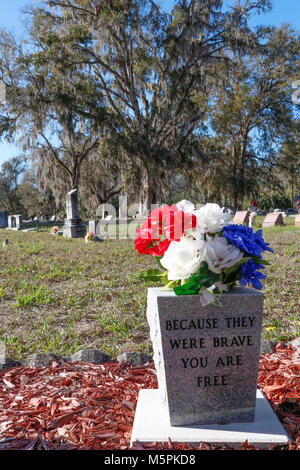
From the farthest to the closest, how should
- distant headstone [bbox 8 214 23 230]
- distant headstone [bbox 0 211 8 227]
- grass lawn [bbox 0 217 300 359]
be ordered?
distant headstone [bbox 0 211 8 227], distant headstone [bbox 8 214 23 230], grass lawn [bbox 0 217 300 359]

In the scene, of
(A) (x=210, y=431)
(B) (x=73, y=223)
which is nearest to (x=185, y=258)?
(A) (x=210, y=431)

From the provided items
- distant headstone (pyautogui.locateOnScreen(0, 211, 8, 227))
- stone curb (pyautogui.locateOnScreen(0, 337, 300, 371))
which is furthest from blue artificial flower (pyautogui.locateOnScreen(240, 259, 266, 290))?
distant headstone (pyautogui.locateOnScreen(0, 211, 8, 227))

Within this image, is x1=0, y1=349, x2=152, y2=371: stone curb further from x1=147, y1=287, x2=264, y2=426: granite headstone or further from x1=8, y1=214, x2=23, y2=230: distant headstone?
x1=8, y1=214, x2=23, y2=230: distant headstone

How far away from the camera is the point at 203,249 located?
193 cm

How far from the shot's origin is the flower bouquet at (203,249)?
1.94 m

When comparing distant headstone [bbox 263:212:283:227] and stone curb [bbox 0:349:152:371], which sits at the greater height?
distant headstone [bbox 263:212:283:227]

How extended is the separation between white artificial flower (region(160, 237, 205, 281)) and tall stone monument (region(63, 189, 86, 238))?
1262 cm

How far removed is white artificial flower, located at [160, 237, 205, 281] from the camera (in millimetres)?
1939

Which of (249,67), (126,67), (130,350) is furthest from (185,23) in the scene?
(130,350)

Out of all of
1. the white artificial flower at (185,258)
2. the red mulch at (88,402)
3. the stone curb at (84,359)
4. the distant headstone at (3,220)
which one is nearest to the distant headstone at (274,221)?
the red mulch at (88,402)

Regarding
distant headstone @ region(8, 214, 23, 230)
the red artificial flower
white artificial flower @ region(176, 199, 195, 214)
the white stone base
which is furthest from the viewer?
distant headstone @ region(8, 214, 23, 230)

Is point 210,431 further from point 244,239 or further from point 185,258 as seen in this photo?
point 244,239
